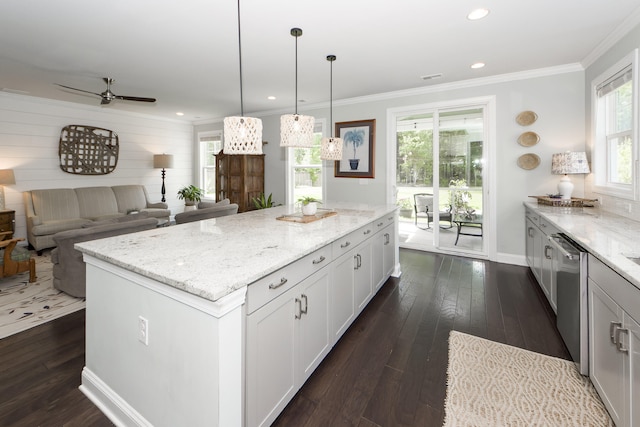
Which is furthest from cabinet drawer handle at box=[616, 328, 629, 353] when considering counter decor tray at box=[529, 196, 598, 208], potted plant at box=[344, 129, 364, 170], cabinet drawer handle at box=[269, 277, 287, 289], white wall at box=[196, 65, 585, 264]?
potted plant at box=[344, 129, 364, 170]

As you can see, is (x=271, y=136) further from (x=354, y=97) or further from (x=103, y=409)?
(x=103, y=409)

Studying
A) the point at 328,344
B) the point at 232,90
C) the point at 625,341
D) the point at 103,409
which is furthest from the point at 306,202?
the point at 232,90

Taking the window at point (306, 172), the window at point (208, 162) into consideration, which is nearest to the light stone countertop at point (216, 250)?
the window at point (306, 172)

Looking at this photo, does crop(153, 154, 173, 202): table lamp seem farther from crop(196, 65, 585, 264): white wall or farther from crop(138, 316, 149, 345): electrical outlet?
crop(138, 316, 149, 345): electrical outlet

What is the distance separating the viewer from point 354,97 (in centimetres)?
527

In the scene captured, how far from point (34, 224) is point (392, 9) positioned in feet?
19.7

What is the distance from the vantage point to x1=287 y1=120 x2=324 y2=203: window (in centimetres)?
602

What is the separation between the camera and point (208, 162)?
7.71 meters

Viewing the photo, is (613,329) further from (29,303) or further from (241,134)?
(29,303)

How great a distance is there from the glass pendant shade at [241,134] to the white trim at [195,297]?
1.01 metres

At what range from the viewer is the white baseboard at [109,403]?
58.1 inches

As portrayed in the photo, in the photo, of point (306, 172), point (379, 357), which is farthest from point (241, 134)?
point (306, 172)

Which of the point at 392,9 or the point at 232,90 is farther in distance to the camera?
the point at 232,90

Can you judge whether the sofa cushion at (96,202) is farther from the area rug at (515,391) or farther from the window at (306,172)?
the area rug at (515,391)
